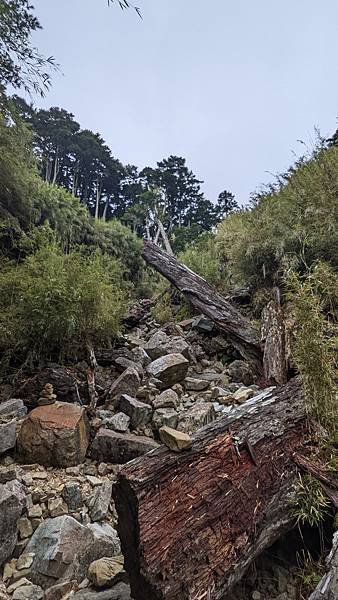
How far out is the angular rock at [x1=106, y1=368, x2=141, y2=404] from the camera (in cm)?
301

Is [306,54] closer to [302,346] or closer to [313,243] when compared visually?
[313,243]

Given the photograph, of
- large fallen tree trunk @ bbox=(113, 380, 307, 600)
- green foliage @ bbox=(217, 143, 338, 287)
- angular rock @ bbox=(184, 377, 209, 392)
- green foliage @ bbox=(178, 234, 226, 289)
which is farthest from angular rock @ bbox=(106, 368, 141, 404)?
green foliage @ bbox=(178, 234, 226, 289)

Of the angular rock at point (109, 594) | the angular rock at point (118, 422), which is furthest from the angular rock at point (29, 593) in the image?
the angular rock at point (118, 422)

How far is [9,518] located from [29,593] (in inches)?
13.2

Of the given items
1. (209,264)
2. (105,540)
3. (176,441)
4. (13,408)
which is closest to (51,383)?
(13,408)

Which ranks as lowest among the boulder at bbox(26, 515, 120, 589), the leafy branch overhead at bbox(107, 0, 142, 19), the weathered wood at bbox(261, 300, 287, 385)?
the boulder at bbox(26, 515, 120, 589)

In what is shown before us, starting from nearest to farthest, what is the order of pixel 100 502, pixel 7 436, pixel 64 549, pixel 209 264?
1. pixel 64 549
2. pixel 100 502
3. pixel 7 436
4. pixel 209 264

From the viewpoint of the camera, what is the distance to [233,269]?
494 cm

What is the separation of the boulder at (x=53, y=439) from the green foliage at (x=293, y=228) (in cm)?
268

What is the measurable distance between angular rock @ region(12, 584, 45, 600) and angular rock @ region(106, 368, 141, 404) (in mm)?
1474

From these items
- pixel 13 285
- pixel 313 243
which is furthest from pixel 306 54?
pixel 13 285

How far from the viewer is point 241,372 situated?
3465 mm

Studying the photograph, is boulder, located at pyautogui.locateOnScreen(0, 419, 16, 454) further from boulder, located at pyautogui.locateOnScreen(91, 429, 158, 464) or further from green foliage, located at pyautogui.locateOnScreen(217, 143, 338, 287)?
green foliage, located at pyautogui.locateOnScreen(217, 143, 338, 287)

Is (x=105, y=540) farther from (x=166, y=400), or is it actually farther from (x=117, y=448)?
(x=166, y=400)
